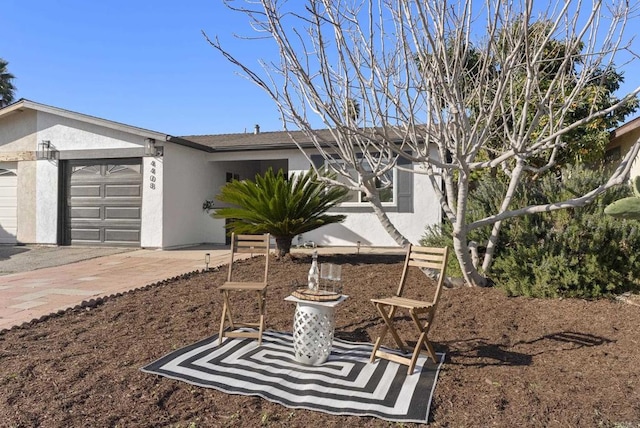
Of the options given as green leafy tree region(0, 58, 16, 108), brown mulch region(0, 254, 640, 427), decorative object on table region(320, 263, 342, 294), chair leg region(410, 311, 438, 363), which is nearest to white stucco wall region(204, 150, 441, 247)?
brown mulch region(0, 254, 640, 427)

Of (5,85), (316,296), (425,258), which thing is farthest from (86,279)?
(5,85)

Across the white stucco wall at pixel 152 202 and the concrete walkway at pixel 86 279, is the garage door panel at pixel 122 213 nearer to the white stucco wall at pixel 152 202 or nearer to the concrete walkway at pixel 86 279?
the white stucco wall at pixel 152 202

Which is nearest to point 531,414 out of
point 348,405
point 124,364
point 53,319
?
point 348,405

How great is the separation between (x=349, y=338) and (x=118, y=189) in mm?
9755

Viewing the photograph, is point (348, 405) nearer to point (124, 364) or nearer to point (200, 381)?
point (200, 381)

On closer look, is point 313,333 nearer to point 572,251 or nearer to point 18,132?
point 572,251

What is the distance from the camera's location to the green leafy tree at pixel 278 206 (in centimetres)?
834

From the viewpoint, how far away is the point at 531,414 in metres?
2.87

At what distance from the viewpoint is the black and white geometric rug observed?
296 cm

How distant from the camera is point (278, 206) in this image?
8.28 m

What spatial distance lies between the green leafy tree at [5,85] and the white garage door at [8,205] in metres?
17.3

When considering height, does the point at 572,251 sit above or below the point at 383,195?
below

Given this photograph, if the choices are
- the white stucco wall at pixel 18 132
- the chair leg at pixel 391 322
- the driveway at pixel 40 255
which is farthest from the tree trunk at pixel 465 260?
the white stucco wall at pixel 18 132

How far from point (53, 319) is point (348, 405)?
12.3 ft
